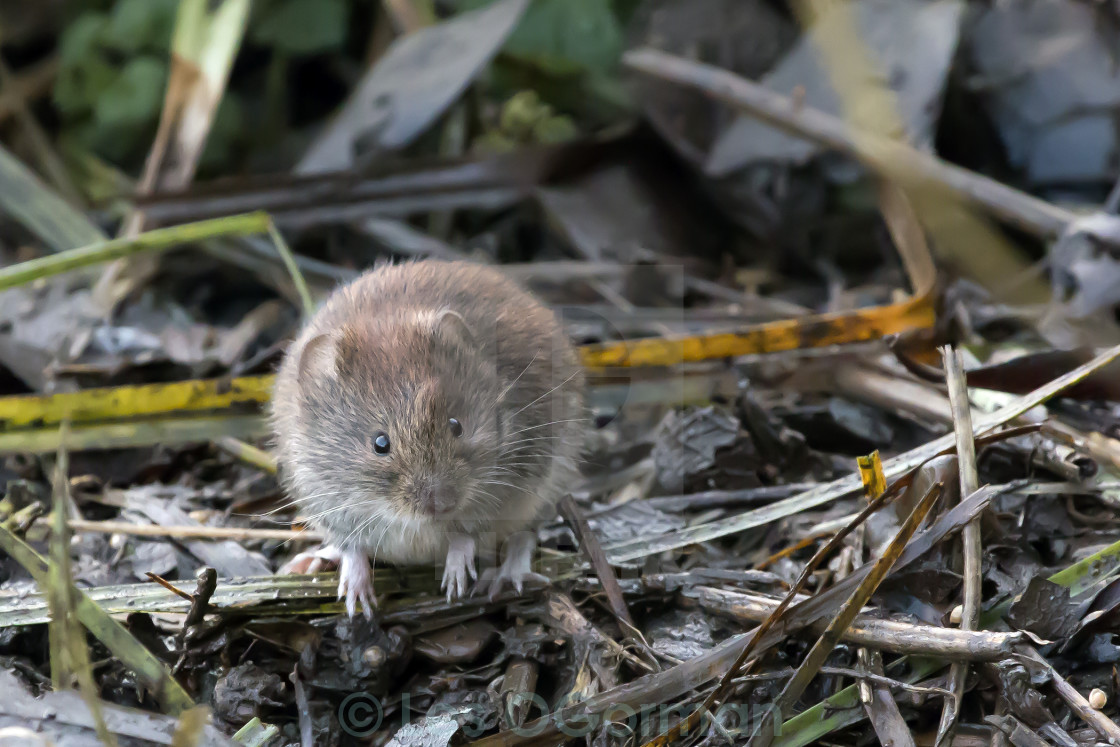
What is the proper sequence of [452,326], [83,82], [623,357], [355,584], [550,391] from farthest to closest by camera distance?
[83,82] < [623,357] < [550,391] < [452,326] < [355,584]

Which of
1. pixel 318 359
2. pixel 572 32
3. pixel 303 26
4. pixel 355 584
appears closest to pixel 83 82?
pixel 303 26

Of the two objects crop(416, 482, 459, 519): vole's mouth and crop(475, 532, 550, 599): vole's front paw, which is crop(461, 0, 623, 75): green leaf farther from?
crop(416, 482, 459, 519): vole's mouth

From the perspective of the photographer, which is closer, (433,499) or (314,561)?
(433,499)

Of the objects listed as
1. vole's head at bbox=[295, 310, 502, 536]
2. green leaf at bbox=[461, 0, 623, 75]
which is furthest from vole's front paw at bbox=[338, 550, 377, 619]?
green leaf at bbox=[461, 0, 623, 75]

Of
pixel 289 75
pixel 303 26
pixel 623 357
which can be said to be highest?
pixel 303 26

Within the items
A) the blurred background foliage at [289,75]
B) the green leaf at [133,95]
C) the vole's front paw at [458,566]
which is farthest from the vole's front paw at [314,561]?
the green leaf at [133,95]

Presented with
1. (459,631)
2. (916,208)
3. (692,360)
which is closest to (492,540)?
(459,631)

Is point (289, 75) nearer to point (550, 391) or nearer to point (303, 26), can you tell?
point (303, 26)
